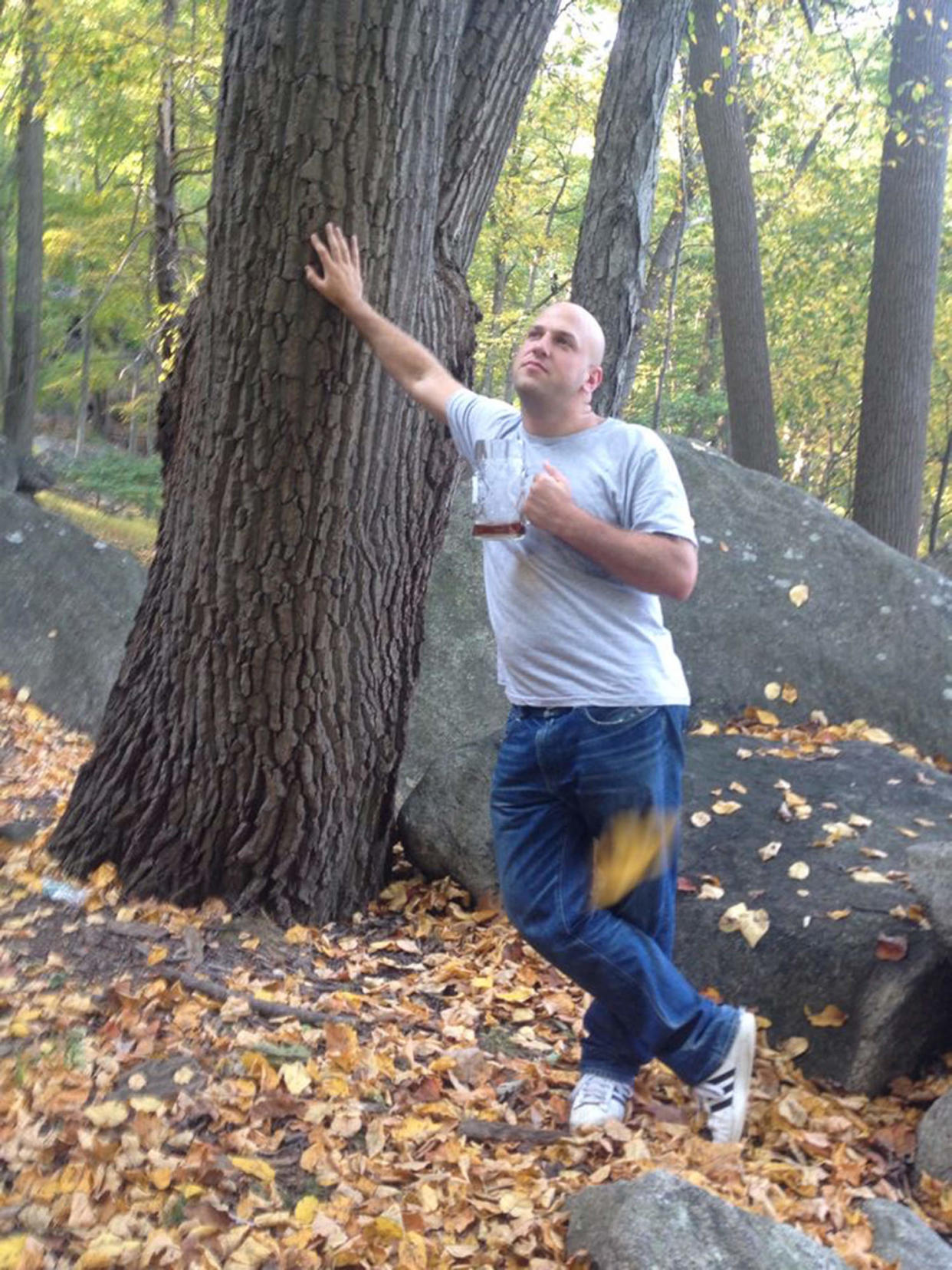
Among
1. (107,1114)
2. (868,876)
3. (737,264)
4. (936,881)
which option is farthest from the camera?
(737,264)

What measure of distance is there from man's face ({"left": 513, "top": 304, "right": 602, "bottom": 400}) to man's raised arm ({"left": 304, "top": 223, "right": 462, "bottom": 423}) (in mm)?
438

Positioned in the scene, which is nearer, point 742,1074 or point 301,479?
point 742,1074

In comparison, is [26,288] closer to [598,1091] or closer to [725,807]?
[725,807]

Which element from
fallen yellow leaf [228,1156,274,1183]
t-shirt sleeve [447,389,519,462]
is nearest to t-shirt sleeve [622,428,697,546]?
t-shirt sleeve [447,389,519,462]

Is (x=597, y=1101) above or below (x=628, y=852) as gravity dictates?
below

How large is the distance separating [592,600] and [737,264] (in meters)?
9.35

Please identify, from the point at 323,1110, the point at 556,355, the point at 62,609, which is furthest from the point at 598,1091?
the point at 62,609

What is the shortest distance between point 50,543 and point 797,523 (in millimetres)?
5283

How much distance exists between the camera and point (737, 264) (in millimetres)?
11828

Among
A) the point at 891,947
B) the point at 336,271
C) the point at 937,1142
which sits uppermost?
the point at 336,271

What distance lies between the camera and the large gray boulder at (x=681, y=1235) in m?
2.60

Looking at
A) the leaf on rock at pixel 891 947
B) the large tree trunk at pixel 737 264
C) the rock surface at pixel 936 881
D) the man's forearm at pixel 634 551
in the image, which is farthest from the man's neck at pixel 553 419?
the large tree trunk at pixel 737 264

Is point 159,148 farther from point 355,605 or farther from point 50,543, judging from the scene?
point 355,605

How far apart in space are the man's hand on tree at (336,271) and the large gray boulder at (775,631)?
301 centimetres
